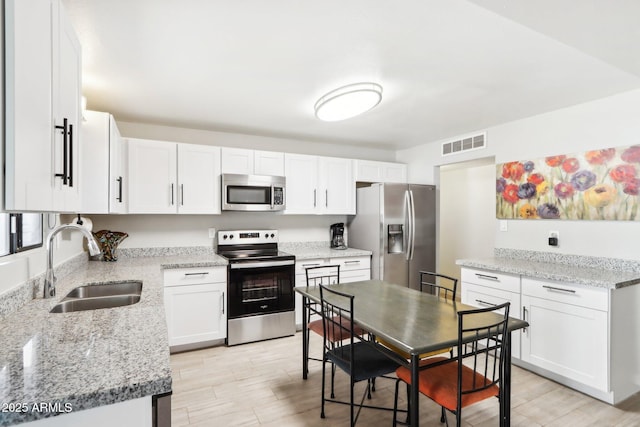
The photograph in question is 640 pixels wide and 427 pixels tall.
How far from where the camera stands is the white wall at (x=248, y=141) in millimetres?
3662

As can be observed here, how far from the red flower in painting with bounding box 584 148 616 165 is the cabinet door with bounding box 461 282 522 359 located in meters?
1.32

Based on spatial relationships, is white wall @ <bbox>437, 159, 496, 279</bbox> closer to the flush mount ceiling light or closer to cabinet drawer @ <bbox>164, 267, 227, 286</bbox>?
the flush mount ceiling light

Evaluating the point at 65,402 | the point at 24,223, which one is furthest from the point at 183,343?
the point at 65,402

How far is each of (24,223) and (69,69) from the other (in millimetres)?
1095

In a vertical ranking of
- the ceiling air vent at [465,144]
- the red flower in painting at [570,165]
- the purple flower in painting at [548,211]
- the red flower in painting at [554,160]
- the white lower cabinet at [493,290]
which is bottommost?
the white lower cabinet at [493,290]

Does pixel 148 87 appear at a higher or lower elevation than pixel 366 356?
higher

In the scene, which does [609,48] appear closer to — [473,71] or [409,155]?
[473,71]

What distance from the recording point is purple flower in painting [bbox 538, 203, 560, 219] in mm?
3128

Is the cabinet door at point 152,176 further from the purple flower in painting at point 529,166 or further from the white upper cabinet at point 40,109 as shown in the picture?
the purple flower in painting at point 529,166

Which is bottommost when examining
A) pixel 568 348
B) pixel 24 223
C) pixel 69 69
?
pixel 568 348

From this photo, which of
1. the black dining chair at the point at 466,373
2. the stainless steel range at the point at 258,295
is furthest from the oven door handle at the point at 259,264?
the black dining chair at the point at 466,373

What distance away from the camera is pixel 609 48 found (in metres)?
1.77

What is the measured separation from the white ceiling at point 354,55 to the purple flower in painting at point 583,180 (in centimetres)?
63

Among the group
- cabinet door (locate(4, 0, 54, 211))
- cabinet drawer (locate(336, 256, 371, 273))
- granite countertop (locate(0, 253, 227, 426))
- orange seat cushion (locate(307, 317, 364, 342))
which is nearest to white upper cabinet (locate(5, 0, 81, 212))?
cabinet door (locate(4, 0, 54, 211))
